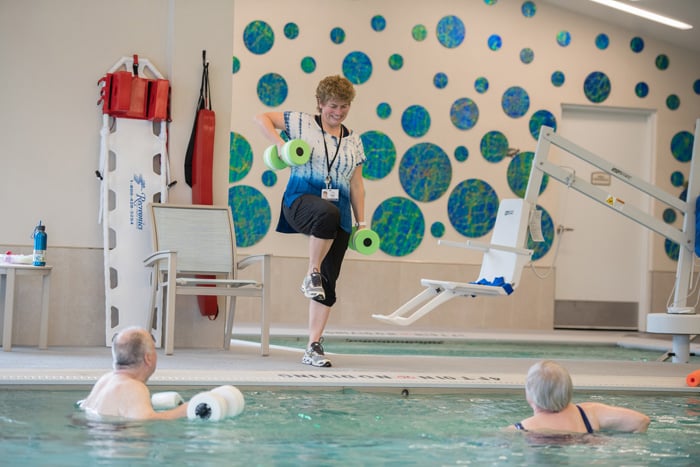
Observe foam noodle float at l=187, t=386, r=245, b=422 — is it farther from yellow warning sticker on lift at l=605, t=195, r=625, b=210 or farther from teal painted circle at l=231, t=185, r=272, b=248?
teal painted circle at l=231, t=185, r=272, b=248

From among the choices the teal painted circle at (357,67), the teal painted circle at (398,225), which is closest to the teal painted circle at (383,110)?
the teal painted circle at (357,67)

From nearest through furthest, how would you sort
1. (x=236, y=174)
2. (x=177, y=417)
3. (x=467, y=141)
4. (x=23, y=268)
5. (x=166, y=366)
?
(x=177, y=417)
(x=166, y=366)
(x=23, y=268)
(x=236, y=174)
(x=467, y=141)

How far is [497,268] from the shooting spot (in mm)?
7027

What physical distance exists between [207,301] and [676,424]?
3151mm

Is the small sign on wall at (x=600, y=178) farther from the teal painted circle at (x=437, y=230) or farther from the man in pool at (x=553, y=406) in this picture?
the man in pool at (x=553, y=406)

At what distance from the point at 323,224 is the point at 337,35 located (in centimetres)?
551

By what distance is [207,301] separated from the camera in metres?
5.88

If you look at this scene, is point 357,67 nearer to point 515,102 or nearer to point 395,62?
point 395,62

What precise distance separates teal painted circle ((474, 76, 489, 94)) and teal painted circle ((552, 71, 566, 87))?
0.78 metres

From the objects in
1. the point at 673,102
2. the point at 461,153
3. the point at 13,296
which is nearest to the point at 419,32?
the point at 461,153

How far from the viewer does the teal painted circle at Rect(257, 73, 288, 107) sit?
9.70 m

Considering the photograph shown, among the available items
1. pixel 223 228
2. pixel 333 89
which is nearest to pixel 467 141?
pixel 223 228

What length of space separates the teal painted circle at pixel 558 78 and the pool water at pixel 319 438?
23.4ft

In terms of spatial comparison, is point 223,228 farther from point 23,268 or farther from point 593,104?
point 593,104
